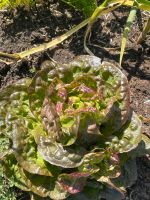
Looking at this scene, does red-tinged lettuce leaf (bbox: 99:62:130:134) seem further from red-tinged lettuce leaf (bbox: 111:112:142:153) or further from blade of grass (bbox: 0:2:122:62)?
blade of grass (bbox: 0:2:122:62)

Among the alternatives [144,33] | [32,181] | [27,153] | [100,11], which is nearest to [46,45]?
[100,11]

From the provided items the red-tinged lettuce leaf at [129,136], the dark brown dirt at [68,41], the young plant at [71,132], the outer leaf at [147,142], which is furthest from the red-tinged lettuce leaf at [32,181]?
the dark brown dirt at [68,41]

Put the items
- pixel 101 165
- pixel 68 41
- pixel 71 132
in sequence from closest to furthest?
1. pixel 71 132
2. pixel 101 165
3. pixel 68 41

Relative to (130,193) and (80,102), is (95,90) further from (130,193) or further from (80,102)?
(130,193)

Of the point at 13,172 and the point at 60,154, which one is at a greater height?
the point at 60,154

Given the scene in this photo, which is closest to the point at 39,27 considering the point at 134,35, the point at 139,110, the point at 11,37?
the point at 11,37

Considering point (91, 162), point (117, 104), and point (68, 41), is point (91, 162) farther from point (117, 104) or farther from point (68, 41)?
point (68, 41)
